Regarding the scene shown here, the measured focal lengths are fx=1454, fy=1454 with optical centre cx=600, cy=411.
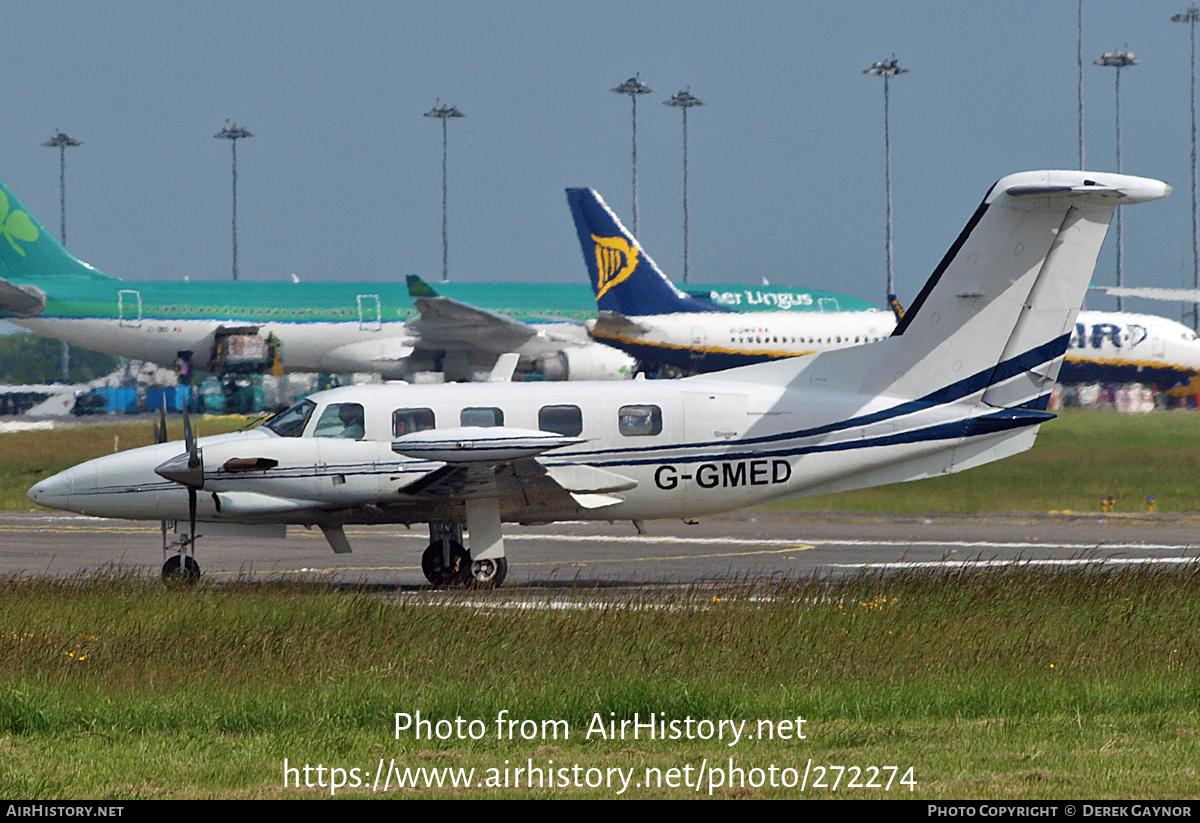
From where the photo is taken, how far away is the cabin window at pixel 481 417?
17.6 meters

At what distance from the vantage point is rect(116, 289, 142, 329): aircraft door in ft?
184

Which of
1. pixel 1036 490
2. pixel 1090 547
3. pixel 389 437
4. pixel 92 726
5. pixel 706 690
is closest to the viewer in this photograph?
pixel 92 726

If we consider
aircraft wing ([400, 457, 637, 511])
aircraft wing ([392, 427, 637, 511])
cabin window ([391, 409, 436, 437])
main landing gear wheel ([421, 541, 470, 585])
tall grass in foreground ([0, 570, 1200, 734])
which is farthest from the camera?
main landing gear wheel ([421, 541, 470, 585])

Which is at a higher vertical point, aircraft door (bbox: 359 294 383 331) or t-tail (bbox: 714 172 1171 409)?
aircraft door (bbox: 359 294 383 331)

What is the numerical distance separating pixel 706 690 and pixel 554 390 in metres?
8.02

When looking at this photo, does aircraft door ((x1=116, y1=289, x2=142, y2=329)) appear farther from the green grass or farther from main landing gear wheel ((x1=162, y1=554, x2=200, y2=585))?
the green grass

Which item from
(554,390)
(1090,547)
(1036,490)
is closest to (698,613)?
(554,390)

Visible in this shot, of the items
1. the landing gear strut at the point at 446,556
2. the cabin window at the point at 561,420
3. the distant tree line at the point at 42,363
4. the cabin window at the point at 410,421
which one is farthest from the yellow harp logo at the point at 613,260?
the distant tree line at the point at 42,363

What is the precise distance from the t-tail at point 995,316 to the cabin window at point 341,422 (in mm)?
5478

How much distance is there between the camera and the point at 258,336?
5506cm

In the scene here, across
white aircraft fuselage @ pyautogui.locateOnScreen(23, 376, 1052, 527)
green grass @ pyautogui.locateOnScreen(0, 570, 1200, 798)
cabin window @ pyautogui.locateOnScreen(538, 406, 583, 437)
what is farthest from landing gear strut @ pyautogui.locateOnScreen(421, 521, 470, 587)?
green grass @ pyautogui.locateOnScreen(0, 570, 1200, 798)

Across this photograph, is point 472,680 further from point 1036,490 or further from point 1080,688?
point 1036,490

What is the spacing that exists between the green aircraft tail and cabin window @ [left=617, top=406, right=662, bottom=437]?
46.1m

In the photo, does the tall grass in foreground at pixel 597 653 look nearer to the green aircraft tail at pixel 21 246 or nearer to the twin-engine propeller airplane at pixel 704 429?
the twin-engine propeller airplane at pixel 704 429
